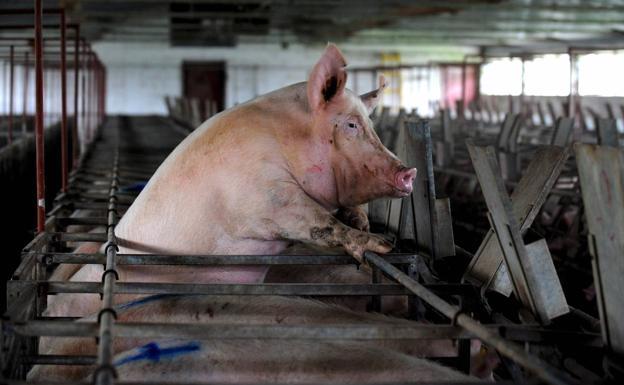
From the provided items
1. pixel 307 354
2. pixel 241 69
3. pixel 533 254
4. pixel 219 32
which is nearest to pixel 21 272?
pixel 307 354

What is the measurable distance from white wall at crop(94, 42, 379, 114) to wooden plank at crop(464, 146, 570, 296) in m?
26.0

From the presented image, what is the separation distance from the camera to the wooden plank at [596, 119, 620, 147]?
7664 millimetres

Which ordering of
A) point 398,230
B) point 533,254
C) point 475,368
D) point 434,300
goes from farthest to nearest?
point 398,230 → point 475,368 → point 533,254 → point 434,300

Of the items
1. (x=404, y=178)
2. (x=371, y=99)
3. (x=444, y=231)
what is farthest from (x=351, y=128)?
(x=444, y=231)

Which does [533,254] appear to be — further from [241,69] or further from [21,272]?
[241,69]

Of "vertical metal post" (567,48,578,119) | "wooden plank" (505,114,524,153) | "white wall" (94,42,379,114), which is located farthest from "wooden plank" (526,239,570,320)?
"white wall" (94,42,379,114)

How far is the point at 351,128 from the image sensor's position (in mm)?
3328

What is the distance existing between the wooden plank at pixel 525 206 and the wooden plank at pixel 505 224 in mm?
197

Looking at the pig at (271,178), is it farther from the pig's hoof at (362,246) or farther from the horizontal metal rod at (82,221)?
the horizontal metal rod at (82,221)

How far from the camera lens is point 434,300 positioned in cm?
237

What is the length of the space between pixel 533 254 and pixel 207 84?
29.2m

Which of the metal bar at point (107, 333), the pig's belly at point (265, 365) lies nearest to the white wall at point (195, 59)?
the metal bar at point (107, 333)

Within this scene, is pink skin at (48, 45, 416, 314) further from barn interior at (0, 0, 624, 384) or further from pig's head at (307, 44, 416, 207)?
barn interior at (0, 0, 624, 384)

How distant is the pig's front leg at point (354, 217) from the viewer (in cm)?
350
